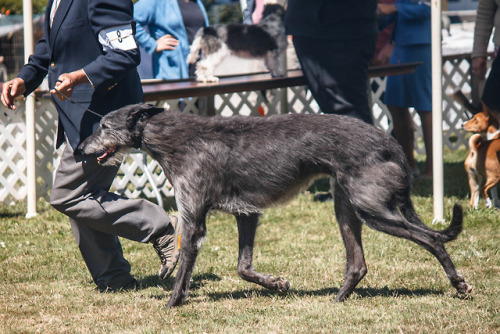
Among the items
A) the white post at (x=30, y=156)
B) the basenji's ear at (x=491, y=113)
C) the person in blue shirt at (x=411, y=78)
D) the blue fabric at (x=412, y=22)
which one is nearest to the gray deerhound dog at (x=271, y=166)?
the basenji's ear at (x=491, y=113)

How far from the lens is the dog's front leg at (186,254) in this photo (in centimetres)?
426

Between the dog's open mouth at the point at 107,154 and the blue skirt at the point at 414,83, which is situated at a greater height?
the dog's open mouth at the point at 107,154

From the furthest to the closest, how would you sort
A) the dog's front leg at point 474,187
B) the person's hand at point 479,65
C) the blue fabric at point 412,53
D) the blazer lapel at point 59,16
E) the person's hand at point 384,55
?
1. the person's hand at point 384,55
2. the blue fabric at point 412,53
3. the person's hand at point 479,65
4. the dog's front leg at point 474,187
5. the blazer lapel at point 59,16

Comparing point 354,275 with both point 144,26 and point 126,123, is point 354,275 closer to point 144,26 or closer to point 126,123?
point 126,123

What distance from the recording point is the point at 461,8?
30484mm

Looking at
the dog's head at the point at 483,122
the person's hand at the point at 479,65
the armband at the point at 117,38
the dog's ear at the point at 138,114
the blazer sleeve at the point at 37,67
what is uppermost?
the armband at the point at 117,38

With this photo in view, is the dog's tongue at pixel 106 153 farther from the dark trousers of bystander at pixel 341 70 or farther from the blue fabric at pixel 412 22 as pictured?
the blue fabric at pixel 412 22

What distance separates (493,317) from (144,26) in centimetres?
558

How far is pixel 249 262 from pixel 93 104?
1405 mm

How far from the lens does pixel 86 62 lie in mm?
4410

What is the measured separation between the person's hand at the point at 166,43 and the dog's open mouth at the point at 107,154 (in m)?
3.67

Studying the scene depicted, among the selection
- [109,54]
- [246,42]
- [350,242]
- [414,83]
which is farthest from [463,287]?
[414,83]

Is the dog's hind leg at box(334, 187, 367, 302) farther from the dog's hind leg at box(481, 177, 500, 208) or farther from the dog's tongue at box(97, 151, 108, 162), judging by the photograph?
the dog's hind leg at box(481, 177, 500, 208)

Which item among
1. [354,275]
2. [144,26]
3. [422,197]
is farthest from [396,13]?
[354,275]
